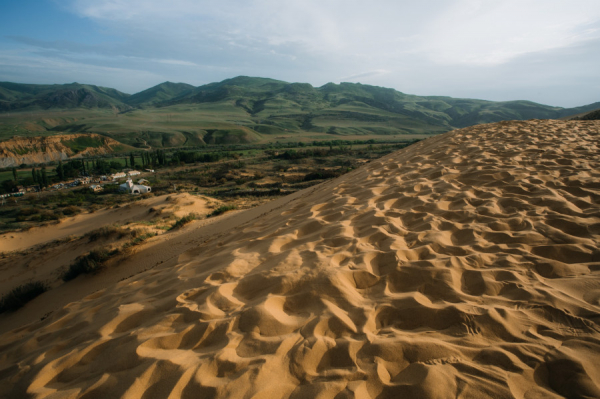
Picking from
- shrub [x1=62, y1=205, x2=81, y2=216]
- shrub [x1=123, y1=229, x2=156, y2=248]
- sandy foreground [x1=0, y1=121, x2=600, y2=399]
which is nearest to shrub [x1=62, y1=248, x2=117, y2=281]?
shrub [x1=123, y1=229, x2=156, y2=248]

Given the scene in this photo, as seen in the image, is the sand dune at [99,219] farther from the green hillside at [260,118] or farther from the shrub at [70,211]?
the green hillside at [260,118]

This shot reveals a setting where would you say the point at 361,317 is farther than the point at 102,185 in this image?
No

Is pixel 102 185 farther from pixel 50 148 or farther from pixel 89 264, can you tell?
pixel 50 148

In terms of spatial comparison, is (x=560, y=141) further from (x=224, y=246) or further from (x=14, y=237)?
(x=14, y=237)

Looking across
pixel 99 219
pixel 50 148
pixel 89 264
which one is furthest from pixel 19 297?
pixel 50 148

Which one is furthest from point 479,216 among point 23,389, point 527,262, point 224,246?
point 23,389

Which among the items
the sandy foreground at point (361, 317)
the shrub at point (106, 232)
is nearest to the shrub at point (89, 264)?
the shrub at point (106, 232)
